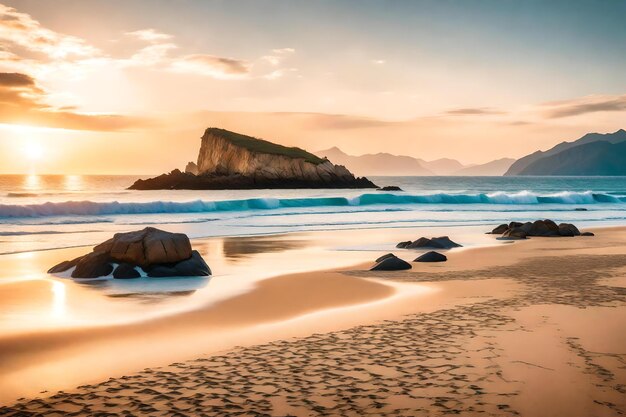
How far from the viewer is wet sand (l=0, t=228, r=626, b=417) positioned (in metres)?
5.60

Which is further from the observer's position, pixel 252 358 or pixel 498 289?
pixel 498 289

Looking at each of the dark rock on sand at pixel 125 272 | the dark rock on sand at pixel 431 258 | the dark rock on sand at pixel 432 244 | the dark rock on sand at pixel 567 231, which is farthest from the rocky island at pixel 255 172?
the dark rock on sand at pixel 125 272

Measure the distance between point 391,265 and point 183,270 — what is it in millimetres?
5175

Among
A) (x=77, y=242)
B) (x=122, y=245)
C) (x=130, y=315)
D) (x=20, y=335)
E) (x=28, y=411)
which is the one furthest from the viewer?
(x=77, y=242)

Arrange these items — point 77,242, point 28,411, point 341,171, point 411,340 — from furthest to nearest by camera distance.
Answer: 1. point 341,171
2. point 77,242
3. point 411,340
4. point 28,411

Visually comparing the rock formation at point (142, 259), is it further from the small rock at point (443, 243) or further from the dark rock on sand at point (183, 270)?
the small rock at point (443, 243)

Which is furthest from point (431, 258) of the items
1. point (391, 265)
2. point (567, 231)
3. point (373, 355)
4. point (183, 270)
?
point (567, 231)

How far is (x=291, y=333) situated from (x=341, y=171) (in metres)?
115

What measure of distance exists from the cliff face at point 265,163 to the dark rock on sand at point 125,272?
102747mm

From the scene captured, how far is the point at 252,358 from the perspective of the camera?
716cm

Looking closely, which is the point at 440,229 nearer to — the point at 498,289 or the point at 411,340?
the point at 498,289

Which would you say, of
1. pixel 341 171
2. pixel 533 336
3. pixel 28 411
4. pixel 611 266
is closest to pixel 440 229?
pixel 611 266

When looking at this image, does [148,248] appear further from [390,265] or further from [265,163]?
[265,163]

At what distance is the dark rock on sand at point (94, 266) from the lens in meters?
14.1
